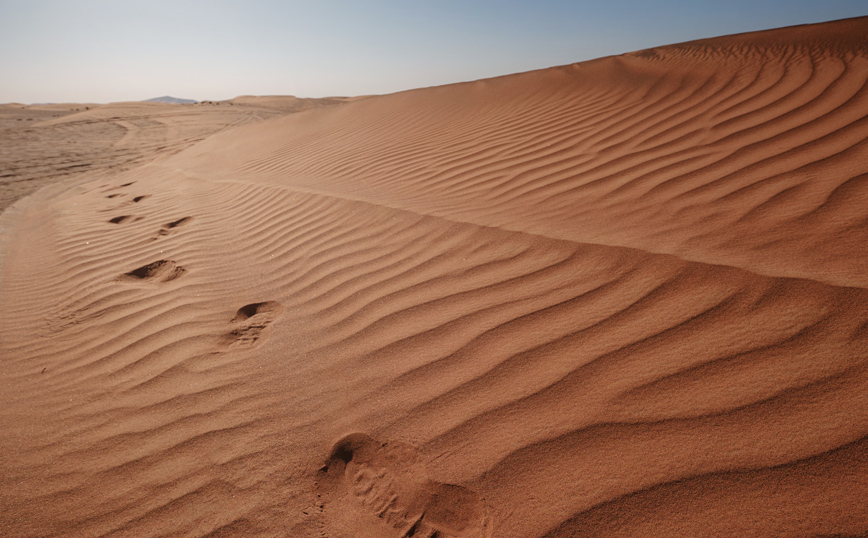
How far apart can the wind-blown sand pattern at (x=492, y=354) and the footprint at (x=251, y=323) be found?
19 mm

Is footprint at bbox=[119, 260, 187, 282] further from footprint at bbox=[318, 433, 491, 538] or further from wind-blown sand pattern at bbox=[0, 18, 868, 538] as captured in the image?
footprint at bbox=[318, 433, 491, 538]

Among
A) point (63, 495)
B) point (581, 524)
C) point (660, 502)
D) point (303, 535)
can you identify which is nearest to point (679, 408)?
point (660, 502)

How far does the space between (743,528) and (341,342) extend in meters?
1.59

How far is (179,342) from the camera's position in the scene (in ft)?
7.47

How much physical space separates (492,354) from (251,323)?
4.65ft

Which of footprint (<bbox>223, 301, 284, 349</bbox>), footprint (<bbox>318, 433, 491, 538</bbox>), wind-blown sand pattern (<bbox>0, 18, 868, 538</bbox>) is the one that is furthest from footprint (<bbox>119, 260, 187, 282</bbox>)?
footprint (<bbox>318, 433, 491, 538</bbox>)

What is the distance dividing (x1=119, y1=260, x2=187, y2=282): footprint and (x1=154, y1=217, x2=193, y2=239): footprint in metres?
0.77

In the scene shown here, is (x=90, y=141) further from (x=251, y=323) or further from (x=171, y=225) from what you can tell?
(x=251, y=323)

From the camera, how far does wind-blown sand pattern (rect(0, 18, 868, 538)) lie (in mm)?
1197

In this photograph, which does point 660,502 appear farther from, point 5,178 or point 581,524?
point 5,178

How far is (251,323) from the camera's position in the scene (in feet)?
7.91

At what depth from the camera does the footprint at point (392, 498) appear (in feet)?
3.99

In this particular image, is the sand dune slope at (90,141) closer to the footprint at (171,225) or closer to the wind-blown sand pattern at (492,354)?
the footprint at (171,225)

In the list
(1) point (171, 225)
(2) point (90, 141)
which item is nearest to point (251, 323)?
(1) point (171, 225)
